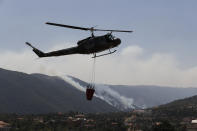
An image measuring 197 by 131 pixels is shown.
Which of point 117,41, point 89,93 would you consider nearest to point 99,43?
point 117,41

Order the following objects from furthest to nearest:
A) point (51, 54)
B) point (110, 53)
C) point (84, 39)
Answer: point (51, 54) < point (84, 39) < point (110, 53)

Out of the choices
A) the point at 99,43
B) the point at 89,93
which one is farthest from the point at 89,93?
the point at 99,43

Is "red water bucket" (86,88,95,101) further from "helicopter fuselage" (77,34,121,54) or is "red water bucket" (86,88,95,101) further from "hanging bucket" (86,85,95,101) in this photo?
"helicopter fuselage" (77,34,121,54)

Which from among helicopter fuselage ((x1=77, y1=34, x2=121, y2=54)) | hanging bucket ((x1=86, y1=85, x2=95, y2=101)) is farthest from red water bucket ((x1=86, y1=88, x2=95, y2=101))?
helicopter fuselage ((x1=77, y1=34, x2=121, y2=54))

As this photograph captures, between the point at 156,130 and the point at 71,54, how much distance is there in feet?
338

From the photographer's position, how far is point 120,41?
58.0 meters

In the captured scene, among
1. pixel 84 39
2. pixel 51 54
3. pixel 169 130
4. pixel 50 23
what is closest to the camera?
pixel 50 23

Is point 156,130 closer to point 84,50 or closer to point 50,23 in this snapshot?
point 84,50

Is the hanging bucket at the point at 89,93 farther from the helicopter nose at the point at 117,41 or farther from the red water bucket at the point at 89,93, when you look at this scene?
the helicopter nose at the point at 117,41

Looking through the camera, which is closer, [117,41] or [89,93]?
[89,93]

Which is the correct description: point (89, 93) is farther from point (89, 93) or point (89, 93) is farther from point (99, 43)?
point (99, 43)

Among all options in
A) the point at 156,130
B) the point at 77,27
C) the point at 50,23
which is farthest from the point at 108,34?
the point at 156,130

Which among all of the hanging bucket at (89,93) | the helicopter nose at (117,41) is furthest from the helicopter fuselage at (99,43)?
the hanging bucket at (89,93)

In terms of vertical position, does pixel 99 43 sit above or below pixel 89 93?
above
